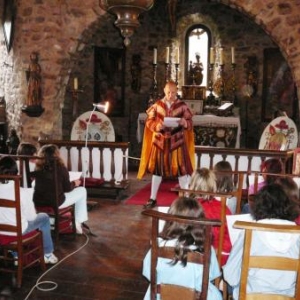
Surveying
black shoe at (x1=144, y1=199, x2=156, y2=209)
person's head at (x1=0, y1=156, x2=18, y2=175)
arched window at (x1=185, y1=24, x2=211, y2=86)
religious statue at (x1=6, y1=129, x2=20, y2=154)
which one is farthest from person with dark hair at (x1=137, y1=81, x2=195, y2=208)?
arched window at (x1=185, y1=24, x2=211, y2=86)

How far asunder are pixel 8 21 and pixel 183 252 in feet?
21.2

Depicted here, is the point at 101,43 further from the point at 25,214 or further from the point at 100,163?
the point at 25,214

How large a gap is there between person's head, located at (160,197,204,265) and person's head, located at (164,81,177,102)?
11.7 feet

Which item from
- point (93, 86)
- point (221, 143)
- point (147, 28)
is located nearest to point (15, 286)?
point (221, 143)

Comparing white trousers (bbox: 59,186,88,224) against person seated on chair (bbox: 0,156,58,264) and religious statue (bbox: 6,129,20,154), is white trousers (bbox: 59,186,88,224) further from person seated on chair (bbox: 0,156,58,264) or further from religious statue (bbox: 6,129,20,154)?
religious statue (bbox: 6,129,20,154)

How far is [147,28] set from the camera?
1064 centimetres

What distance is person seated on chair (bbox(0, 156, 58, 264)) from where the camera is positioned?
3479 mm

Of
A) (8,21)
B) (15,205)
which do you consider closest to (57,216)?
(15,205)

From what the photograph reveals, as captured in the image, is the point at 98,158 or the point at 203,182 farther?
the point at 98,158

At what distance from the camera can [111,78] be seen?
10.5 metres

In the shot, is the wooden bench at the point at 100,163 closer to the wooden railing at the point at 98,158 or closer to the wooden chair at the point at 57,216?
the wooden railing at the point at 98,158

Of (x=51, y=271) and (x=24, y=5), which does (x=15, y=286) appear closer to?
(x=51, y=271)

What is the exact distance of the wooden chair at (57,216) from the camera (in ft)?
14.2

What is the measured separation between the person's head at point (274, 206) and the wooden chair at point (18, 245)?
1708 millimetres
